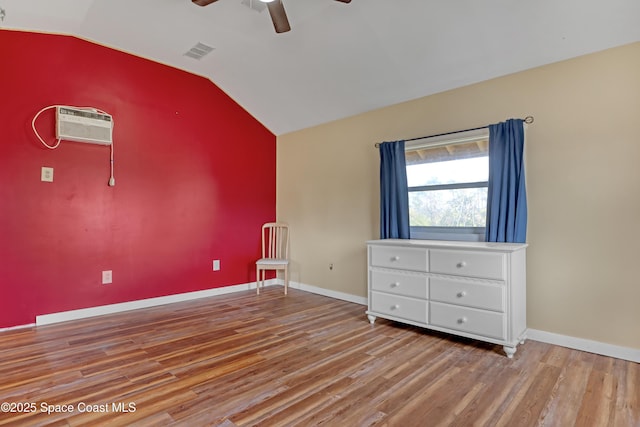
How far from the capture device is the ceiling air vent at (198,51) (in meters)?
3.65

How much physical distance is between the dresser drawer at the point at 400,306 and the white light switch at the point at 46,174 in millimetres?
3315

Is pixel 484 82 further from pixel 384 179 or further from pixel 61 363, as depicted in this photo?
pixel 61 363

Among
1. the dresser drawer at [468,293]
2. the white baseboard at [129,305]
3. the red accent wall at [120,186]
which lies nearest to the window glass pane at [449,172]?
the dresser drawer at [468,293]

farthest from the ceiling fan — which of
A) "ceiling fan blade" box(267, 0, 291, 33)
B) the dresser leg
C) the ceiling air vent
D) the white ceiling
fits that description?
the dresser leg

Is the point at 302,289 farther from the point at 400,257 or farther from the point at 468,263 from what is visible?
the point at 468,263

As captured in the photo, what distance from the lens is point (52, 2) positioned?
2867 mm

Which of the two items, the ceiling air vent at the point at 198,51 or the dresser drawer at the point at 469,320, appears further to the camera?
the ceiling air vent at the point at 198,51

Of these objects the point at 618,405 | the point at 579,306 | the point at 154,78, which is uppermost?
the point at 154,78

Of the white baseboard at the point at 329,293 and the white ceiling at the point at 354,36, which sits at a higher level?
the white ceiling at the point at 354,36

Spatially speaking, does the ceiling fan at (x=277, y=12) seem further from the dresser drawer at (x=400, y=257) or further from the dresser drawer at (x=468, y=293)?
the dresser drawer at (x=468, y=293)

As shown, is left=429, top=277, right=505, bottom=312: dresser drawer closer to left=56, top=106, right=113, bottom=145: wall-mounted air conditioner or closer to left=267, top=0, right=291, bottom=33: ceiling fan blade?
left=267, top=0, right=291, bottom=33: ceiling fan blade

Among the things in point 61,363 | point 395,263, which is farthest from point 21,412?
point 395,263

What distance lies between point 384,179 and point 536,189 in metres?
1.42

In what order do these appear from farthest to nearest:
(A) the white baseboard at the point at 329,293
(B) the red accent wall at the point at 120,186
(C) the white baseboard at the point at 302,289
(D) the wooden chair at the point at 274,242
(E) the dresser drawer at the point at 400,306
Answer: (D) the wooden chair at the point at 274,242 < (A) the white baseboard at the point at 329,293 < (B) the red accent wall at the point at 120,186 < (E) the dresser drawer at the point at 400,306 < (C) the white baseboard at the point at 302,289
